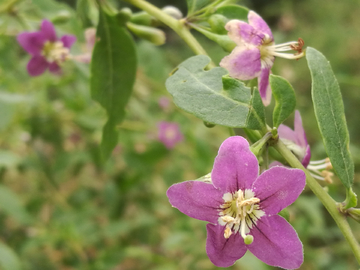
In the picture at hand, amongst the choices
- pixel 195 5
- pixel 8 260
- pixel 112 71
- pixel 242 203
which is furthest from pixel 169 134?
pixel 242 203

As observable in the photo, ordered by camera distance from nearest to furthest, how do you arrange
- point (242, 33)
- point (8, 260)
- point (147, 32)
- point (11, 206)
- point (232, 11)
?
point (242, 33) < point (232, 11) < point (147, 32) < point (8, 260) < point (11, 206)

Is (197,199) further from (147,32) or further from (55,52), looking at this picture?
(55,52)

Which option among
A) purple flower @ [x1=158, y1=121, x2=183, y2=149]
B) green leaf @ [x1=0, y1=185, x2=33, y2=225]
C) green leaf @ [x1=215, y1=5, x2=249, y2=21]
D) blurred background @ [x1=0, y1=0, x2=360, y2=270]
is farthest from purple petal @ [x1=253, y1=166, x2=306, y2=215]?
purple flower @ [x1=158, y1=121, x2=183, y2=149]

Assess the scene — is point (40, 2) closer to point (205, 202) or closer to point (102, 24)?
point (102, 24)

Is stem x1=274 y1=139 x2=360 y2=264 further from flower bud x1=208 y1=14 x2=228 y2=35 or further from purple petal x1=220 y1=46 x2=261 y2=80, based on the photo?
flower bud x1=208 y1=14 x2=228 y2=35

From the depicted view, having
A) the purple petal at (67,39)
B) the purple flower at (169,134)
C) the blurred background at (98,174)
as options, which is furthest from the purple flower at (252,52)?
the purple flower at (169,134)

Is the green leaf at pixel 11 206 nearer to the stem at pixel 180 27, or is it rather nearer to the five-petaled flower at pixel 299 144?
the stem at pixel 180 27
